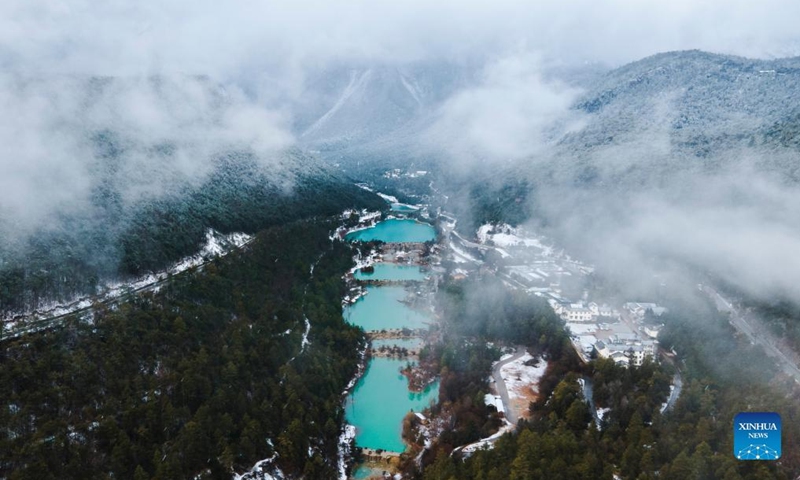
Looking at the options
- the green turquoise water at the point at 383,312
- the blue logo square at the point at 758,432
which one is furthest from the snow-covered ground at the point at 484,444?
the green turquoise water at the point at 383,312

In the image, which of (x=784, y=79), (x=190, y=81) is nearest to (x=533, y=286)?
(x=190, y=81)

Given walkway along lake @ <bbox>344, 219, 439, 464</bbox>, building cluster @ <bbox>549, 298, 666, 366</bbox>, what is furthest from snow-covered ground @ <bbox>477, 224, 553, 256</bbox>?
building cluster @ <bbox>549, 298, 666, 366</bbox>

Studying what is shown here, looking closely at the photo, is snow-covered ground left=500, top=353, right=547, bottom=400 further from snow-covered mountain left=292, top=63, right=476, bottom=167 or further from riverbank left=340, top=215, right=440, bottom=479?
snow-covered mountain left=292, top=63, right=476, bottom=167

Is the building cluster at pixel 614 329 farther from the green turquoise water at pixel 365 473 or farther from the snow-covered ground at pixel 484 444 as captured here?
the green turquoise water at pixel 365 473

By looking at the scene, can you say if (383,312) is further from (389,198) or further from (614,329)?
(389,198)

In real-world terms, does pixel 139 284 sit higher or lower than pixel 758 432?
lower

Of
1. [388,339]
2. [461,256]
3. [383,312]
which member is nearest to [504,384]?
[388,339]
